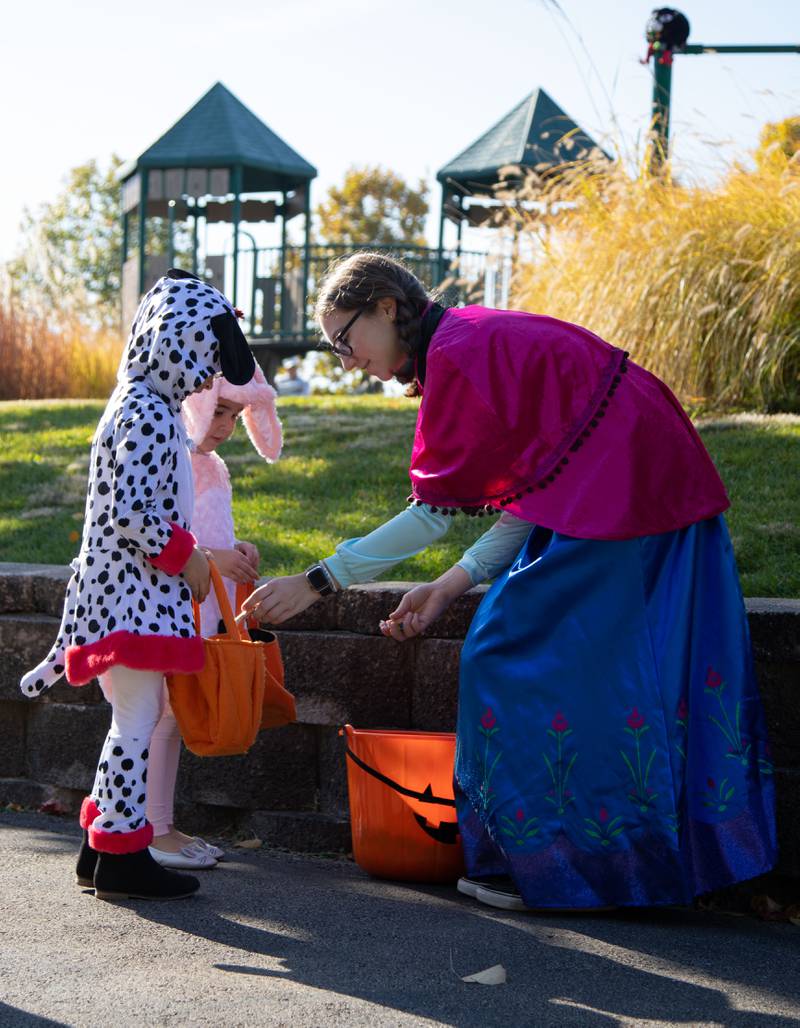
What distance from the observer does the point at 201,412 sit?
4.14 metres

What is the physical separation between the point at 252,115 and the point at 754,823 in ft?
63.3

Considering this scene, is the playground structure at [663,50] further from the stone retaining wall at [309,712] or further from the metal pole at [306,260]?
the metal pole at [306,260]

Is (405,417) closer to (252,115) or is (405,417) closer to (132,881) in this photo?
(132,881)

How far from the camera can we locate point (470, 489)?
344 cm

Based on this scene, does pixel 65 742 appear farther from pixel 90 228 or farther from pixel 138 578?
pixel 90 228

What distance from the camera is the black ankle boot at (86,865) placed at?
12.1 ft

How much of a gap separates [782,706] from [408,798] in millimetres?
1096

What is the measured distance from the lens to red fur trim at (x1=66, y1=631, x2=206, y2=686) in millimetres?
3467

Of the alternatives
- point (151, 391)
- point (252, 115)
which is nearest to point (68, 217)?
point (252, 115)

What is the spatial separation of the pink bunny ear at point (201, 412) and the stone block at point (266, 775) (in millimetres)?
1052

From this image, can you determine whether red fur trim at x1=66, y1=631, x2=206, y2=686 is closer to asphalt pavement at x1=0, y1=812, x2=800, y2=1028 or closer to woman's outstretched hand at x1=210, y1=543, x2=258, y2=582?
woman's outstretched hand at x1=210, y1=543, x2=258, y2=582

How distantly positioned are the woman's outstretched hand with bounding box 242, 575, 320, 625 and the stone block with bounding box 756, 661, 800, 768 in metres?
1.32

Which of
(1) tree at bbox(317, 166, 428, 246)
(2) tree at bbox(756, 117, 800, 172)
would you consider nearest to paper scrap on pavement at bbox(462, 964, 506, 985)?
(2) tree at bbox(756, 117, 800, 172)

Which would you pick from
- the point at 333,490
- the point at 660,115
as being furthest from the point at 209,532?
the point at 660,115
